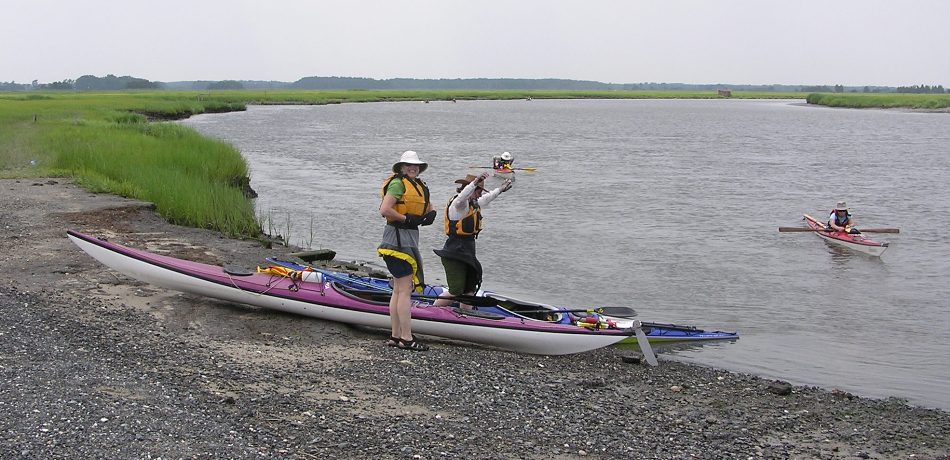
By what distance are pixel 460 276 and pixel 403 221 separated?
1.62 metres

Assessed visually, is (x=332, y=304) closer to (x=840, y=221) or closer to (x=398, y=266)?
(x=398, y=266)

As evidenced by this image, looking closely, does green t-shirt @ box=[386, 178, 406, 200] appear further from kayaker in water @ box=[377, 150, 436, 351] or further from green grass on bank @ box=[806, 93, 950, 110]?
green grass on bank @ box=[806, 93, 950, 110]

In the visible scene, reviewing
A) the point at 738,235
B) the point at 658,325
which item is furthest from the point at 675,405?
the point at 738,235

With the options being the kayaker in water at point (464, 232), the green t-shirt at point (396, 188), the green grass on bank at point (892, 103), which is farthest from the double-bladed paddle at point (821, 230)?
the green grass on bank at point (892, 103)

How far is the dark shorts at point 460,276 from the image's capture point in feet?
30.5

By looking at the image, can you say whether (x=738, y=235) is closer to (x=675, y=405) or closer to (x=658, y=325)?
(x=658, y=325)

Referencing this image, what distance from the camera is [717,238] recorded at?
1920 centimetres

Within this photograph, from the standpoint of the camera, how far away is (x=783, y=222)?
21719 mm

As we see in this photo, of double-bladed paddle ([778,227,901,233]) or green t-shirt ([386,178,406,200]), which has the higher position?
green t-shirt ([386,178,406,200])

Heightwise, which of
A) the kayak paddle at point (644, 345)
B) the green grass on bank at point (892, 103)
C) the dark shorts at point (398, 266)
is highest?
the green grass on bank at point (892, 103)

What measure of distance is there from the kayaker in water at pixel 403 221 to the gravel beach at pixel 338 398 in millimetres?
626

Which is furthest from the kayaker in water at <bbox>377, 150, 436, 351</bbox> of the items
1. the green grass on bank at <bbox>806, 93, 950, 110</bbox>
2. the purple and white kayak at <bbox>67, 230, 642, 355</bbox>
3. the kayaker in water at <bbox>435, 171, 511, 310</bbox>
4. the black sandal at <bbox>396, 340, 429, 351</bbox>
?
the green grass on bank at <bbox>806, 93, 950, 110</bbox>

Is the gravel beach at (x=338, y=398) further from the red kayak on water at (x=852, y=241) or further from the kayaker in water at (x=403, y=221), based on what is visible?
the red kayak on water at (x=852, y=241)

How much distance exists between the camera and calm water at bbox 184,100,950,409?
434 inches
